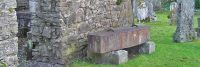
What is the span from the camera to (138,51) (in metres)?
10.6

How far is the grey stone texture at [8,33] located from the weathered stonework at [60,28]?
11.6 feet

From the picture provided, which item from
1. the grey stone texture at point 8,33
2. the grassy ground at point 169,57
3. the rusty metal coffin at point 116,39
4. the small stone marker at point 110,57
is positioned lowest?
the grassy ground at point 169,57

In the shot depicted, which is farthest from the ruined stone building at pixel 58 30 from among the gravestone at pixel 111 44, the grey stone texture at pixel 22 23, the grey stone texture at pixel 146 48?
the grey stone texture at pixel 146 48

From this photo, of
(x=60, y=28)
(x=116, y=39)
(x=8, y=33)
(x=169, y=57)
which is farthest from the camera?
(x=169, y=57)

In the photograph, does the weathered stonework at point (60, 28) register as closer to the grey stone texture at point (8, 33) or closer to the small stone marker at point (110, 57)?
the small stone marker at point (110, 57)

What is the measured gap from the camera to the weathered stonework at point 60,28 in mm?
8609

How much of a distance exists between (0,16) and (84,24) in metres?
4.59

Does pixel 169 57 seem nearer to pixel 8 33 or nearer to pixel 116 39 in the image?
pixel 116 39

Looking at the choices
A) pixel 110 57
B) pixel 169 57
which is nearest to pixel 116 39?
pixel 110 57

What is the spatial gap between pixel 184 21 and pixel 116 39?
11.5ft

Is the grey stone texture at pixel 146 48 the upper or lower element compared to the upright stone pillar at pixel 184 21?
lower

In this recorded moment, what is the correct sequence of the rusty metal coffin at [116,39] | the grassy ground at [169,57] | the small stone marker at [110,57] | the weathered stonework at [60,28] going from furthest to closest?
the grassy ground at [169,57] → the small stone marker at [110,57] → the rusty metal coffin at [116,39] → the weathered stonework at [60,28]

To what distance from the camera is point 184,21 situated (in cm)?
1211

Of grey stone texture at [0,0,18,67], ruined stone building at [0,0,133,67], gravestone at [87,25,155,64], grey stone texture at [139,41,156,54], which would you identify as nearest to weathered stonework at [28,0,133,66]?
ruined stone building at [0,0,133,67]
